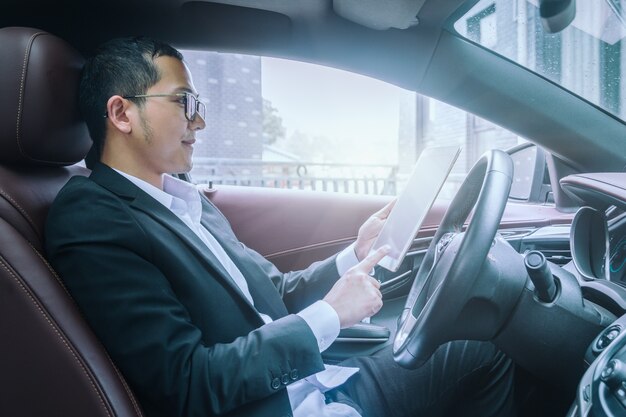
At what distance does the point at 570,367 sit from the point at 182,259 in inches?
31.3

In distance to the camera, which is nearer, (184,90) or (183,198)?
(184,90)

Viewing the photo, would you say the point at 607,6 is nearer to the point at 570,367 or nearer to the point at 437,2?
the point at 437,2

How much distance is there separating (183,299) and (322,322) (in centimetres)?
29

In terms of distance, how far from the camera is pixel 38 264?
82cm

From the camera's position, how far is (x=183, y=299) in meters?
0.94

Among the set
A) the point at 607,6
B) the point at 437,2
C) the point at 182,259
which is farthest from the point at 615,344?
the point at 607,6

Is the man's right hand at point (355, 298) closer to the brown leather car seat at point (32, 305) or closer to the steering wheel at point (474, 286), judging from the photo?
the steering wheel at point (474, 286)

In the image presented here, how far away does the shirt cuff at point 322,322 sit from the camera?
0.96m

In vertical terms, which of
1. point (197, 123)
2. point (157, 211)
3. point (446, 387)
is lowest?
point (446, 387)

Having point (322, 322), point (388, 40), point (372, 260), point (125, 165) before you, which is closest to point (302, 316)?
point (322, 322)

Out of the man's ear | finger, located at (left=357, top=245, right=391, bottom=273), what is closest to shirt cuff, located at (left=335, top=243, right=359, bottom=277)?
finger, located at (left=357, top=245, right=391, bottom=273)

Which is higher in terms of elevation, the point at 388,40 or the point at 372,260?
the point at 388,40

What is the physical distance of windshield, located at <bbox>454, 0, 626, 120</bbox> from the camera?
1.33 meters

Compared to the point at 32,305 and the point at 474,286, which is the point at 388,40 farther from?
the point at 32,305
